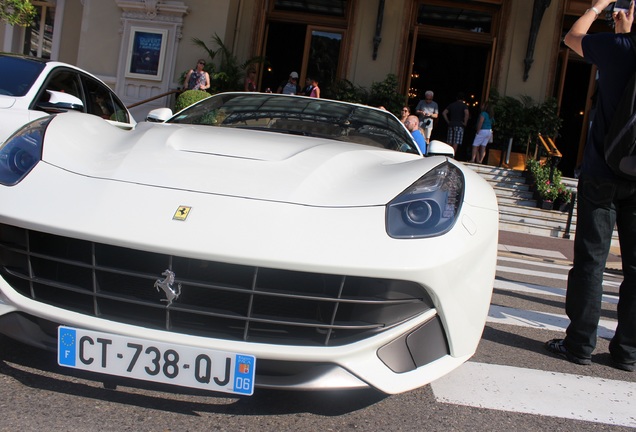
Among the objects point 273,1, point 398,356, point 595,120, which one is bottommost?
point 398,356

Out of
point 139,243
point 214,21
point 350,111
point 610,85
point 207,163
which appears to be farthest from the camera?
point 214,21

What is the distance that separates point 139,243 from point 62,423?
64cm

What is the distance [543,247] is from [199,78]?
325 inches

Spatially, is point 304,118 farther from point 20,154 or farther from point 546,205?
point 546,205

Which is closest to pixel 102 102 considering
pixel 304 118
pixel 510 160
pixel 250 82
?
pixel 304 118

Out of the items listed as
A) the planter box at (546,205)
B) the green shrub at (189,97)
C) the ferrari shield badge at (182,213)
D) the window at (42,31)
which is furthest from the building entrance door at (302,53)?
the ferrari shield badge at (182,213)

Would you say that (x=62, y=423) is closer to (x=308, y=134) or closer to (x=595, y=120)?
(x=308, y=134)

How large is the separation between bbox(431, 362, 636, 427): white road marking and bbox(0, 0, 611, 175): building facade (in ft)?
43.8

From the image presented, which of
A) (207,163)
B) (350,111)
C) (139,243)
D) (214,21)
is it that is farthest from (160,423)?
(214,21)

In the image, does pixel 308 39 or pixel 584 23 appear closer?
pixel 584 23

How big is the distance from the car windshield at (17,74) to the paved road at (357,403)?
135 inches

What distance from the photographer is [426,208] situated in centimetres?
228

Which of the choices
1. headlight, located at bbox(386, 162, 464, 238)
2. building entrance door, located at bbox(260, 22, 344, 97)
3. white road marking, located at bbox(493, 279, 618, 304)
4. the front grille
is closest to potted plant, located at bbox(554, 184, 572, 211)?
building entrance door, located at bbox(260, 22, 344, 97)

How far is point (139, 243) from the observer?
1974mm
